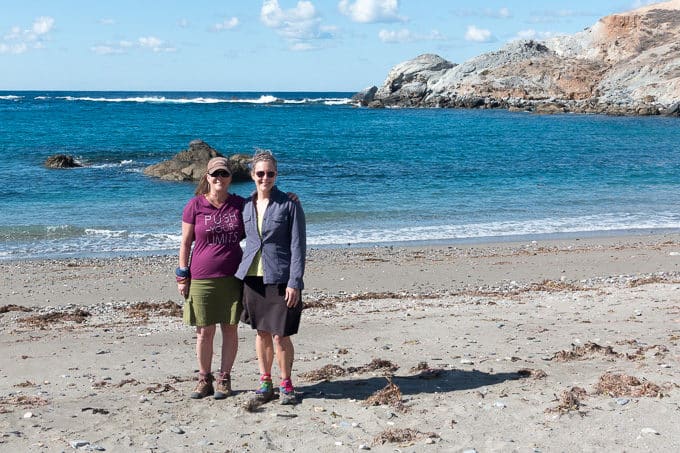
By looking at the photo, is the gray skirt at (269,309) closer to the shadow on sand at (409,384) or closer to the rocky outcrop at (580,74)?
the shadow on sand at (409,384)

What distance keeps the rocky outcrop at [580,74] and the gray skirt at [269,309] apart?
80.3m

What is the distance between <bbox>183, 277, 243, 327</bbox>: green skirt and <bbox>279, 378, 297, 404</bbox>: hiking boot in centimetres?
65

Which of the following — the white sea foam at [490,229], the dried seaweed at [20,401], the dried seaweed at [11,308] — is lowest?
the white sea foam at [490,229]

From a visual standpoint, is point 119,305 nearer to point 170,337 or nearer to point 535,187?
point 170,337

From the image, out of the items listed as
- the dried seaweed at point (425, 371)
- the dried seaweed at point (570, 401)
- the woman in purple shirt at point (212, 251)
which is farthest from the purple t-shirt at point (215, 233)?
the dried seaweed at point (570, 401)

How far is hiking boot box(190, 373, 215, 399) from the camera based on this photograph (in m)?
6.62

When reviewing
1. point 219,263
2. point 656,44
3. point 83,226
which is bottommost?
point 83,226

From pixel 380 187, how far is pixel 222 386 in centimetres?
2298

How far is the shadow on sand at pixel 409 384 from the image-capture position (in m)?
6.73

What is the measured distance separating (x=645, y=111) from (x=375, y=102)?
144ft

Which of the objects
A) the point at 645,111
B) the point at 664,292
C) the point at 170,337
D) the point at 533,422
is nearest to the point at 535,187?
the point at 664,292

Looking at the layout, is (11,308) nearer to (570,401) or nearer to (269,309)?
(269,309)

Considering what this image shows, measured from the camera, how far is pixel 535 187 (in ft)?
97.5

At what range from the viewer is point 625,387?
6.48 meters
